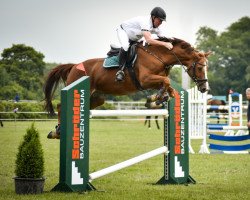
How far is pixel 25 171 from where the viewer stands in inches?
232

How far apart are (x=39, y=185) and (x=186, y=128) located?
217cm

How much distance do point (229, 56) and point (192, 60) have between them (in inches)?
2548

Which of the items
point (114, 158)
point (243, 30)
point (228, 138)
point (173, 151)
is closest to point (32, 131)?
point (173, 151)

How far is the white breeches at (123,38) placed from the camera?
7.63m

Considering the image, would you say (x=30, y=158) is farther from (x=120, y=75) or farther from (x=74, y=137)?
(x=120, y=75)

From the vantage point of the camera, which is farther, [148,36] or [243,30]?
[243,30]

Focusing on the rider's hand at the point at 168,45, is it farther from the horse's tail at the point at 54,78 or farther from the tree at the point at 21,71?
the tree at the point at 21,71

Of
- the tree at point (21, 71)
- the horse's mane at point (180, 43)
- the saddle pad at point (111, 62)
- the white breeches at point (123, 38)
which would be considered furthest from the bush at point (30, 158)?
the tree at point (21, 71)

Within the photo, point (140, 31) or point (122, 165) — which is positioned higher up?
point (140, 31)

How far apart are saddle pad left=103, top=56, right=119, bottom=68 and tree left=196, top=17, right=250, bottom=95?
56.5 meters

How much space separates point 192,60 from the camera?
7594mm

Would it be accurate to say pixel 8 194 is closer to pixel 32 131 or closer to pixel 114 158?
pixel 32 131

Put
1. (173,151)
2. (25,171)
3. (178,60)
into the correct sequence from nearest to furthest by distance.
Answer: (25,171) < (173,151) < (178,60)

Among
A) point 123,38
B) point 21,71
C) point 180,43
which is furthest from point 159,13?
point 21,71
